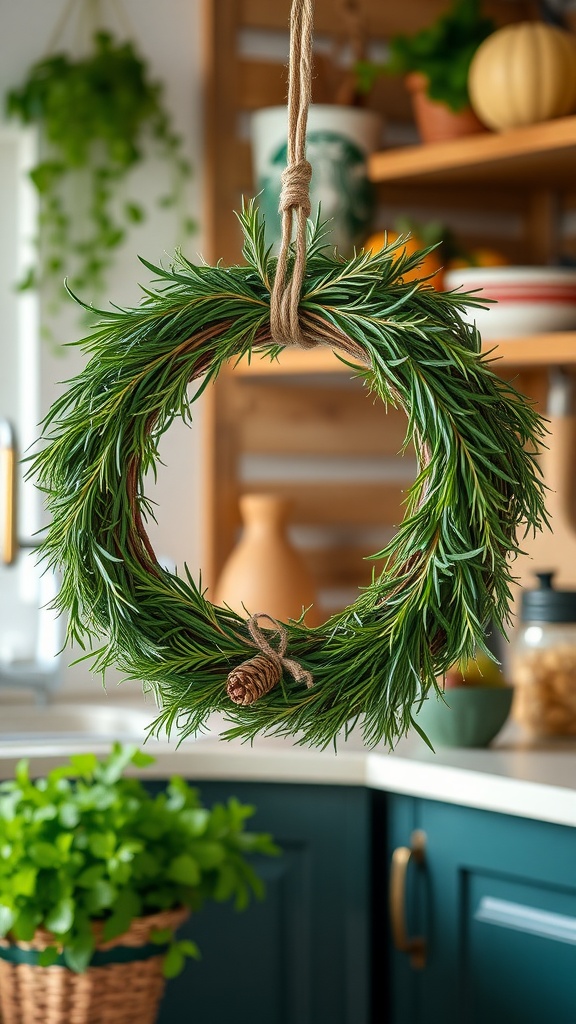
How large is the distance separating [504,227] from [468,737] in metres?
1.06

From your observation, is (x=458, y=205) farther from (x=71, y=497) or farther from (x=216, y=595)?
(x=71, y=497)

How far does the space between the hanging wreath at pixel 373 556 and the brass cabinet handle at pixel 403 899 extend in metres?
0.83

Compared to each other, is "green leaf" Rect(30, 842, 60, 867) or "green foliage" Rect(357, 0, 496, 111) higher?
"green foliage" Rect(357, 0, 496, 111)

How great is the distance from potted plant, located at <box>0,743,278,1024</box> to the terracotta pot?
1.12m

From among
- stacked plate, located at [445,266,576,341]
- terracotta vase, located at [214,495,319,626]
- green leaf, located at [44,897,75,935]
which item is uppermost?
stacked plate, located at [445,266,576,341]

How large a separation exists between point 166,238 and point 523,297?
638 mm

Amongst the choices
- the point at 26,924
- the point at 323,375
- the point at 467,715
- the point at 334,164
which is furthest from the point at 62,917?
the point at 334,164

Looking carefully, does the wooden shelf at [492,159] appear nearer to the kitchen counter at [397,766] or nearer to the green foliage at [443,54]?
the green foliage at [443,54]

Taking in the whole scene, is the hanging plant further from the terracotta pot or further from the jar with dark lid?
the jar with dark lid

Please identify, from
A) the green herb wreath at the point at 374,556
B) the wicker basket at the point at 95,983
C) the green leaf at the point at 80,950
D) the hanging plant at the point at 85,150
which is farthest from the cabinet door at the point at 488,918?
the hanging plant at the point at 85,150

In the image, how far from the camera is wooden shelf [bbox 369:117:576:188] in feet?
5.71

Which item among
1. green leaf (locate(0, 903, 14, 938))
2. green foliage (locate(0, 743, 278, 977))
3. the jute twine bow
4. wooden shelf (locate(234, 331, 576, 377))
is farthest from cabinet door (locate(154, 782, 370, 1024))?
the jute twine bow

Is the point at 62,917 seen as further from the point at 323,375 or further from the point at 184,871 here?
the point at 323,375

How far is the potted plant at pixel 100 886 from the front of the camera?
1.19 m
